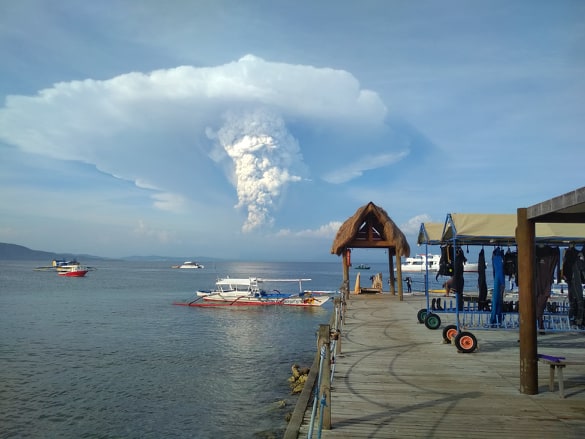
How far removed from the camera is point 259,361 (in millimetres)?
18172

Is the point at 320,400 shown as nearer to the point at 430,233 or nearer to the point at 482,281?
the point at 482,281

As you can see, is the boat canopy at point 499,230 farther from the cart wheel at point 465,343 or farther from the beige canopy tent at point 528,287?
the beige canopy tent at point 528,287

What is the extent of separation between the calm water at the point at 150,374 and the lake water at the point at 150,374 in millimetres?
33

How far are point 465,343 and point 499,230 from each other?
107 inches

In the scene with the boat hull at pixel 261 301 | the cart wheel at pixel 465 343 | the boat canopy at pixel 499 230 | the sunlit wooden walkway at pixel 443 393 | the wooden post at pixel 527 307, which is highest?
the boat canopy at pixel 499 230

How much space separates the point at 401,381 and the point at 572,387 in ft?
8.90

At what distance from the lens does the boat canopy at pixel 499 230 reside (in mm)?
10602

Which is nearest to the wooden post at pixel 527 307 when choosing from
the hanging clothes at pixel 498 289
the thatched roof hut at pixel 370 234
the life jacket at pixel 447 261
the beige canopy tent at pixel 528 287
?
the beige canopy tent at pixel 528 287

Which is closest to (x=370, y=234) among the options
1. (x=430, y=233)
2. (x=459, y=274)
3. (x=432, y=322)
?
(x=430, y=233)

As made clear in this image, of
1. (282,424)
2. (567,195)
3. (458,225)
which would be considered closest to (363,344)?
(282,424)

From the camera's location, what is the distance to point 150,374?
1630 cm

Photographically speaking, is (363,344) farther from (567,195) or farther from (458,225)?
(567,195)

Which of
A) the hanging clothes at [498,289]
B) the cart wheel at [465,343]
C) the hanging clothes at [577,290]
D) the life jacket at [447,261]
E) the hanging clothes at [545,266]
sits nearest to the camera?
the hanging clothes at [577,290]

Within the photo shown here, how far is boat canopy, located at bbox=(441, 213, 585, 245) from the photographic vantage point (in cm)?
1060
